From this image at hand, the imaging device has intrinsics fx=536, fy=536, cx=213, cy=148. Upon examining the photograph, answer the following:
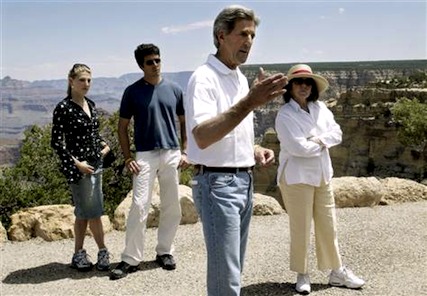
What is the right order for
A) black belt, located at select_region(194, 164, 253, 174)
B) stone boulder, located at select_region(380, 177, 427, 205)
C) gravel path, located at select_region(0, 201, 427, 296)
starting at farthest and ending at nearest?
stone boulder, located at select_region(380, 177, 427, 205) → gravel path, located at select_region(0, 201, 427, 296) → black belt, located at select_region(194, 164, 253, 174)

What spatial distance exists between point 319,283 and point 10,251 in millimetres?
4138

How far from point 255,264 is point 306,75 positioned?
93.8 inches

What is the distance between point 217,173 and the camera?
3.20 m

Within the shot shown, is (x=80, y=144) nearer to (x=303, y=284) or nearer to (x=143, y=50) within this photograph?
(x=143, y=50)

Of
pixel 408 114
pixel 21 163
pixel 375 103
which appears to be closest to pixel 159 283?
pixel 21 163

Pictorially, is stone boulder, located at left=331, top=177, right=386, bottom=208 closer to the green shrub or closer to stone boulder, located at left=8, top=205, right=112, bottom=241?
the green shrub

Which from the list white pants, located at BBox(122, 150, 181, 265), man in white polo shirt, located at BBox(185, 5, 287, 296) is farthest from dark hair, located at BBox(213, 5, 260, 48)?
white pants, located at BBox(122, 150, 181, 265)

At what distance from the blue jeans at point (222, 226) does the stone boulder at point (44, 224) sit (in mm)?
4819

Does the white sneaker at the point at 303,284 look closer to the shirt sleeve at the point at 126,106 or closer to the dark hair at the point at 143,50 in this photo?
the shirt sleeve at the point at 126,106

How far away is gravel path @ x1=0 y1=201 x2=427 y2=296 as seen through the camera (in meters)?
5.36

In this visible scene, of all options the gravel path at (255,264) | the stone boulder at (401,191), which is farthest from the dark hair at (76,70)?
the stone boulder at (401,191)

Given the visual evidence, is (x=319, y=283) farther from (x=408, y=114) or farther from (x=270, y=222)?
(x=408, y=114)

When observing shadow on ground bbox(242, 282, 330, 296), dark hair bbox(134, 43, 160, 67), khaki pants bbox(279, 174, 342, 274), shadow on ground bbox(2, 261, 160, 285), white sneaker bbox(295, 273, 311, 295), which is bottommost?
shadow on ground bbox(2, 261, 160, 285)

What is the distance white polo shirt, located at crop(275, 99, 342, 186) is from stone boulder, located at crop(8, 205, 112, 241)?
3.80 metres
